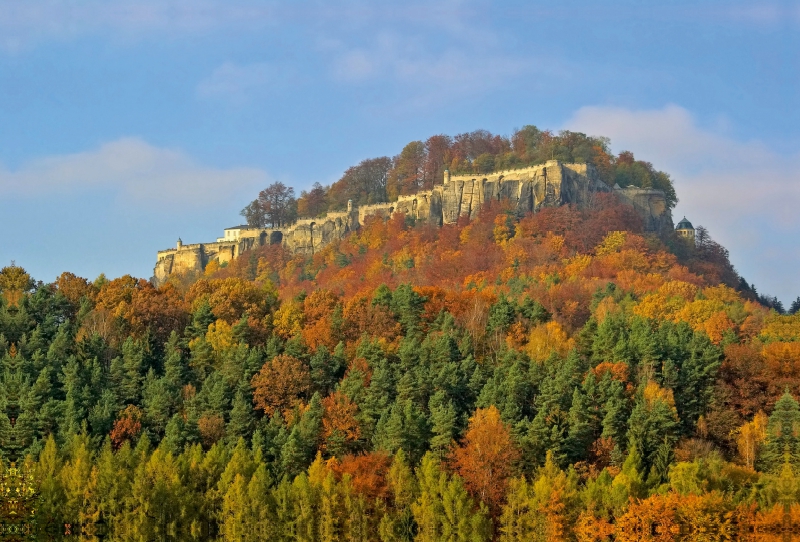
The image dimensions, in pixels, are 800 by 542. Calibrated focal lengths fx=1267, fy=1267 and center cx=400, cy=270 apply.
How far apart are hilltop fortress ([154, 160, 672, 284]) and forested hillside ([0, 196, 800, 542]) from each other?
1401 cm

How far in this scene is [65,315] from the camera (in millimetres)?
75938

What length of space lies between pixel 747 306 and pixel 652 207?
24.0 metres

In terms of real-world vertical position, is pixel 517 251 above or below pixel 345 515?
above

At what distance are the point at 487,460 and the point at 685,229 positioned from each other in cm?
5445

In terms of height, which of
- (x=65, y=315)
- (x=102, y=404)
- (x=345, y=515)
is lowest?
(x=345, y=515)

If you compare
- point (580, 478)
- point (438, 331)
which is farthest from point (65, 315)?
point (580, 478)

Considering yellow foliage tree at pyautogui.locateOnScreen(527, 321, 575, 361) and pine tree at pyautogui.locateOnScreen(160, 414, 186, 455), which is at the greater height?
yellow foliage tree at pyautogui.locateOnScreen(527, 321, 575, 361)

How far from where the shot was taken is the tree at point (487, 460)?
53188mm

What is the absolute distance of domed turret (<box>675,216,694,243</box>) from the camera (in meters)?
103

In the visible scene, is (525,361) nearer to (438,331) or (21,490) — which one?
(438,331)

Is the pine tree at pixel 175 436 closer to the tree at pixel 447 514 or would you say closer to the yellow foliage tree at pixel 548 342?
the tree at pixel 447 514

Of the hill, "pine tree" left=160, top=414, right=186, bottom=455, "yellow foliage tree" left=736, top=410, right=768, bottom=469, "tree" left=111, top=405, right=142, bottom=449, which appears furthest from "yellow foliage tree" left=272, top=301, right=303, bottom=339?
"yellow foliage tree" left=736, top=410, right=768, bottom=469

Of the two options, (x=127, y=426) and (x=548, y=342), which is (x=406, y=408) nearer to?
(x=548, y=342)

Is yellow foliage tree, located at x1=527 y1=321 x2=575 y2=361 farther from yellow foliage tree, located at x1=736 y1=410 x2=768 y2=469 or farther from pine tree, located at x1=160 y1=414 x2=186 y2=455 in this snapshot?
pine tree, located at x1=160 y1=414 x2=186 y2=455
